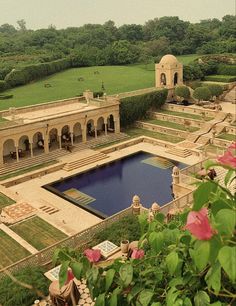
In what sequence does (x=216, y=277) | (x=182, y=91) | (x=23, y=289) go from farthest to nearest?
(x=182, y=91) → (x=23, y=289) → (x=216, y=277)

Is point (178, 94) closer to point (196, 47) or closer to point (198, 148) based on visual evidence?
point (198, 148)

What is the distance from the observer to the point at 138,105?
43531 millimetres

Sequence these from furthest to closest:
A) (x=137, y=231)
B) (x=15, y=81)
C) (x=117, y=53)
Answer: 1. (x=117, y=53)
2. (x=15, y=81)
3. (x=137, y=231)

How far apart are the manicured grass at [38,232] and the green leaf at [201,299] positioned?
16.9 metres

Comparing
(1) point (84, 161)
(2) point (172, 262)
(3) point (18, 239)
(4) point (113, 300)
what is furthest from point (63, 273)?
(1) point (84, 161)

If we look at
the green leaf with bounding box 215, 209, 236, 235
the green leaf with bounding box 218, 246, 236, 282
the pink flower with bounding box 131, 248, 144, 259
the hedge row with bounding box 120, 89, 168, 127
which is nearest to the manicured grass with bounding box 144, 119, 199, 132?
the hedge row with bounding box 120, 89, 168, 127

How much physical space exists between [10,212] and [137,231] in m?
8.76

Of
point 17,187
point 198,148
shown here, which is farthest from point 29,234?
point 198,148

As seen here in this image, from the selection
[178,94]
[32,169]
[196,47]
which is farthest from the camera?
[196,47]

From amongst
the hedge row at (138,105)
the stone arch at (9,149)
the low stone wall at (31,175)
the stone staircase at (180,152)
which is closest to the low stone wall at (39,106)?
the stone arch at (9,149)

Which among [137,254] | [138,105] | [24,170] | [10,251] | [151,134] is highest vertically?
[137,254]

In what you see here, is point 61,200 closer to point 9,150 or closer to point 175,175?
point 175,175

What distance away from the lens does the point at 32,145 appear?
117 ft

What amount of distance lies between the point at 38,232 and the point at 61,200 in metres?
4.91
